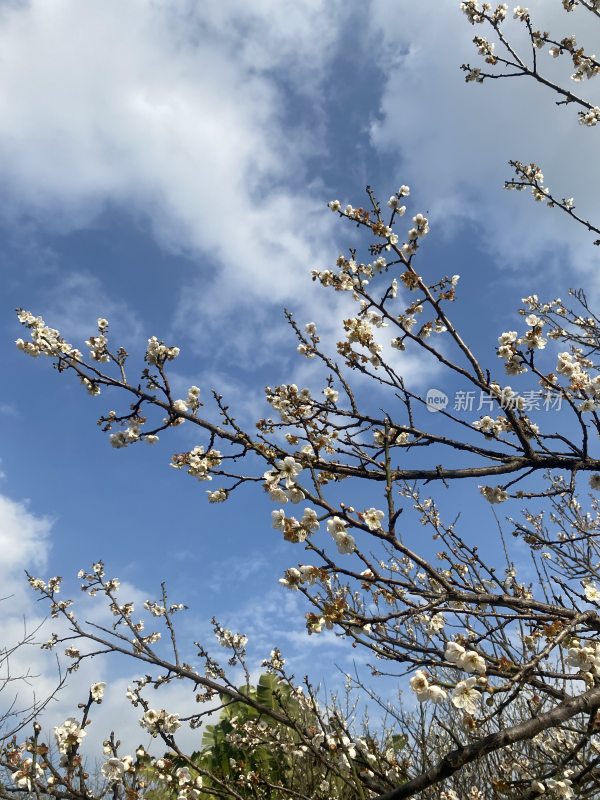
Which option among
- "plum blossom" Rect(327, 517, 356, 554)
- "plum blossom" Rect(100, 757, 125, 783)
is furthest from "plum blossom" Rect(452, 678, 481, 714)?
"plum blossom" Rect(100, 757, 125, 783)

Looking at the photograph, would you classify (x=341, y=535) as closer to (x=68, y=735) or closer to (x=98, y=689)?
(x=68, y=735)

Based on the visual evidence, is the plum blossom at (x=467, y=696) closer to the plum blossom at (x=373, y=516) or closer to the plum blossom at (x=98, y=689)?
the plum blossom at (x=373, y=516)

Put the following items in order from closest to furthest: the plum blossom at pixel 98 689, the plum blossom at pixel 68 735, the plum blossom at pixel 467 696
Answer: the plum blossom at pixel 467 696
the plum blossom at pixel 68 735
the plum blossom at pixel 98 689

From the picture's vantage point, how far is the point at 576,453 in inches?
160

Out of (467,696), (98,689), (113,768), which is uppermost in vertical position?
(98,689)

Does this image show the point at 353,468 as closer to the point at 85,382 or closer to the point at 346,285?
the point at 346,285

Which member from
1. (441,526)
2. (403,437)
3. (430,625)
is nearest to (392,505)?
(403,437)

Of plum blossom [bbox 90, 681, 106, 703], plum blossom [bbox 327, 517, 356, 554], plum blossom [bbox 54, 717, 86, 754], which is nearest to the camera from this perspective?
plum blossom [bbox 327, 517, 356, 554]

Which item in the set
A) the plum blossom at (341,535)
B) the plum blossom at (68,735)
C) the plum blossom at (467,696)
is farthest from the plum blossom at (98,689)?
the plum blossom at (467,696)

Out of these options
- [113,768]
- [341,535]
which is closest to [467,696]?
[341,535]

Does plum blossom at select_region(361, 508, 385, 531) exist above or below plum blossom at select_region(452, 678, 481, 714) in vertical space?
above

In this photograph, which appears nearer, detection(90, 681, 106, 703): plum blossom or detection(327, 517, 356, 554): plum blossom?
detection(327, 517, 356, 554): plum blossom

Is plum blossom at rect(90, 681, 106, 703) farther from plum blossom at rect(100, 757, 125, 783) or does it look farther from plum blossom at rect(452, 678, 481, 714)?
plum blossom at rect(452, 678, 481, 714)

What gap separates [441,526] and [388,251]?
116 inches
